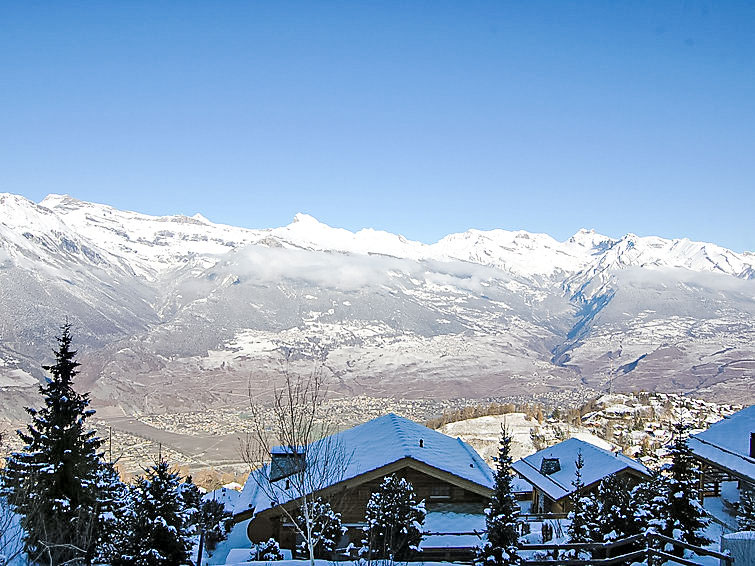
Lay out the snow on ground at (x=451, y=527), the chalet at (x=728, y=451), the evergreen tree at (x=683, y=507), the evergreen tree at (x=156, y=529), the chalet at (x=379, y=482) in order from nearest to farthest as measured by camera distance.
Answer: the evergreen tree at (x=683, y=507)
the evergreen tree at (x=156, y=529)
the snow on ground at (x=451, y=527)
the chalet at (x=728, y=451)
the chalet at (x=379, y=482)

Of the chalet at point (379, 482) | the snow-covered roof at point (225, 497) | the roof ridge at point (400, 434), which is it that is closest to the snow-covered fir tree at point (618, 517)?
the chalet at point (379, 482)

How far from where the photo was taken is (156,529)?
14172mm

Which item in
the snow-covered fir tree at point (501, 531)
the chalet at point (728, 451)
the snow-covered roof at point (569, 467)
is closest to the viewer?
the snow-covered fir tree at point (501, 531)

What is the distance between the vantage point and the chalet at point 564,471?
2596 centimetres

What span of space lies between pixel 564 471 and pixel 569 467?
302 millimetres

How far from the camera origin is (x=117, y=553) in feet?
46.2

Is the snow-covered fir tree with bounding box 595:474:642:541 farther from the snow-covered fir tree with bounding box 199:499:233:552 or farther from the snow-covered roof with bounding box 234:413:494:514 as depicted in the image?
the snow-covered fir tree with bounding box 199:499:233:552

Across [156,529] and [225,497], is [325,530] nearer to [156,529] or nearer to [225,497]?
[156,529]

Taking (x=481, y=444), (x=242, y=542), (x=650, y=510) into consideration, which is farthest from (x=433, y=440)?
(x=481, y=444)

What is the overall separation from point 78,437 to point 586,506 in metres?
13.0

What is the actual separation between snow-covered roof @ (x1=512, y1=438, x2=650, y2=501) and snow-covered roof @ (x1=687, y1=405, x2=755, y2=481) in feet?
13.8

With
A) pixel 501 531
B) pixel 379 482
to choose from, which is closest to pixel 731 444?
pixel 501 531

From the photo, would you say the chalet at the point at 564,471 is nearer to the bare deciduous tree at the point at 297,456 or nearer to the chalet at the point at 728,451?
the chalet at the point at 728,451

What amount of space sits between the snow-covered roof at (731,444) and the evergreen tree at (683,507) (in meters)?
4.73
